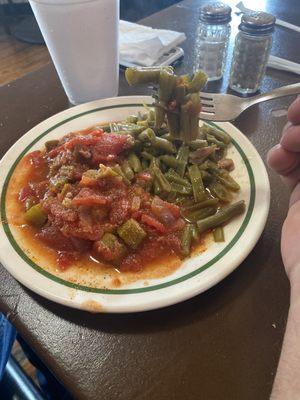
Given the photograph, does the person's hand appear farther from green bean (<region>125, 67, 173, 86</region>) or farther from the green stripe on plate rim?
green bean (<region>125, 67, 173, 86</region>)

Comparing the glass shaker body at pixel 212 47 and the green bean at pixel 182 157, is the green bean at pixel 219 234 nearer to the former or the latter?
the green bean at pixel 182 157

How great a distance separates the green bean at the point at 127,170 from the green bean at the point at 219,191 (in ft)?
0.94

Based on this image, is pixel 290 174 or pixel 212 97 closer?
pixel 290 174

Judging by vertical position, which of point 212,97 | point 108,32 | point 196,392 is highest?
point 108,32

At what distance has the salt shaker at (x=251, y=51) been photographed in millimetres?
1583

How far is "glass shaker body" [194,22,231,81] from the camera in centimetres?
181

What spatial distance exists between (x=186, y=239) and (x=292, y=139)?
42 centimetres

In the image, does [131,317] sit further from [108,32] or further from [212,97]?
[108,32]

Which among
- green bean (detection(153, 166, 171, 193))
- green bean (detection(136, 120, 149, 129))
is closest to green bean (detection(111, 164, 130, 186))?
green bean (detection(153, 166, 171, 193))

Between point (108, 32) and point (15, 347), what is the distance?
1661 mm

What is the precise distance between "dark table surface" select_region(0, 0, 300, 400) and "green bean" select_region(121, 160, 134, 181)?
494mm

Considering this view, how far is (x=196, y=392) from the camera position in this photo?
0.84 m

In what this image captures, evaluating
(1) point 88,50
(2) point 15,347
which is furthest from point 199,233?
(2) point 15,347

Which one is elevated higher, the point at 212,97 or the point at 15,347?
the point at 212,97
